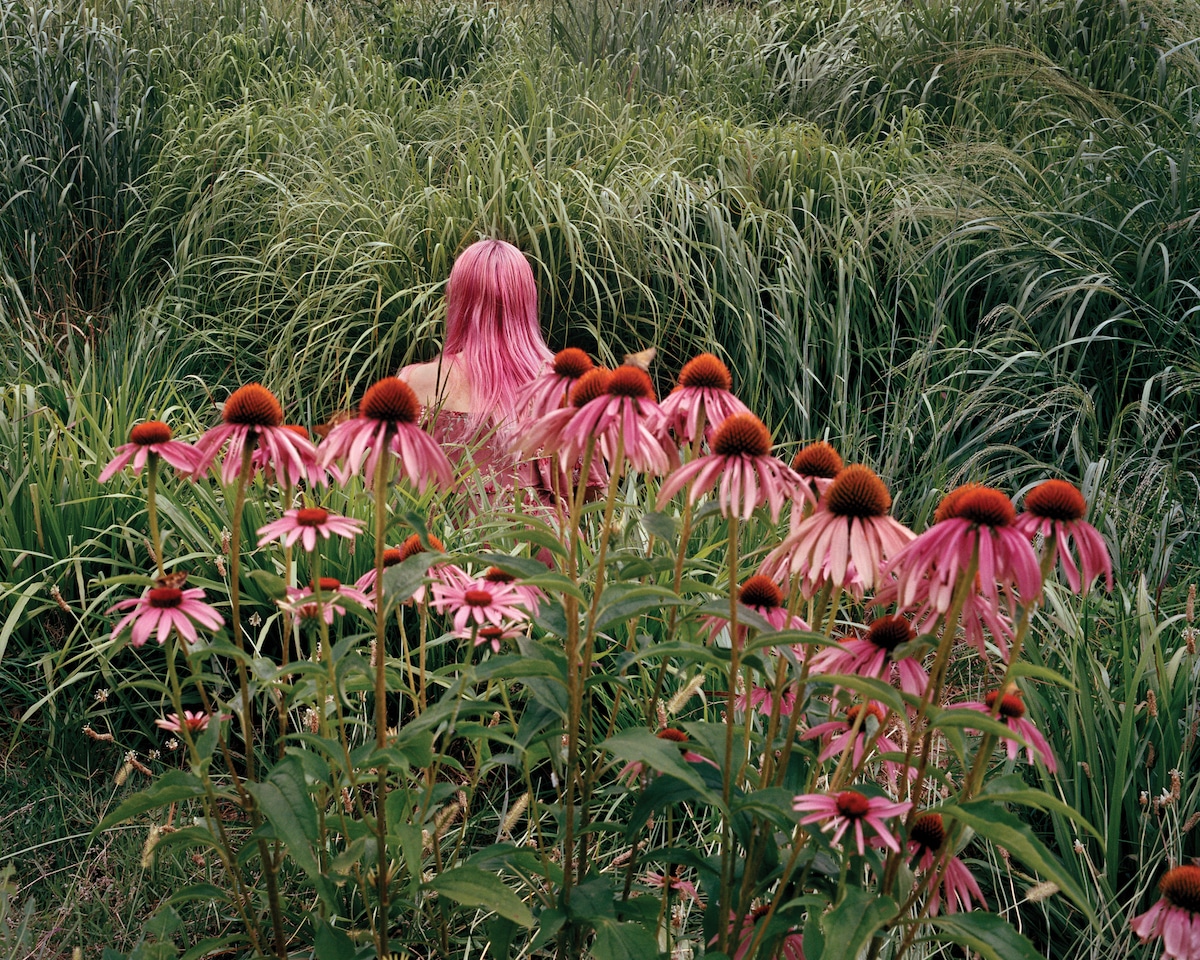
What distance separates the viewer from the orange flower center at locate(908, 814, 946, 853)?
115cm

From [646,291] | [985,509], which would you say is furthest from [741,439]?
[646,291]

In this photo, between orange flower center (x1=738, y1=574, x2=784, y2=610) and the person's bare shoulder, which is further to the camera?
the person's bare shoulder

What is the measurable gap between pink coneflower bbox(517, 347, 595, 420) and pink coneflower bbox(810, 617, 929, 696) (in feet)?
1.36

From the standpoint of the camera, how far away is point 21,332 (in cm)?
385

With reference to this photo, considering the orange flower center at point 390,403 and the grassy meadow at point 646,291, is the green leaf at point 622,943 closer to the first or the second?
the grassy meadow at point 646,291

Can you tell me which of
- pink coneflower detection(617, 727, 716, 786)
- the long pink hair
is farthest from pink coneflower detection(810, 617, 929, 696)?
the long pink hair

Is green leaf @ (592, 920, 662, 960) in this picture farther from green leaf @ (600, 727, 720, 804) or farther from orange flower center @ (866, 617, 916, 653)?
orange flower center @ (866, 617, 916, 653)

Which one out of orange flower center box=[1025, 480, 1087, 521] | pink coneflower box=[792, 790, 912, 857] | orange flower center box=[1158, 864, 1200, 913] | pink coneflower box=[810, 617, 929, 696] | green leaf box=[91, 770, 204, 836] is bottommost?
green leaf box=[91, 770, 204, 836]

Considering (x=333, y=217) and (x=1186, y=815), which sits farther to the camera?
(x=333, y=217)

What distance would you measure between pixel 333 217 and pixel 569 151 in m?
1.16

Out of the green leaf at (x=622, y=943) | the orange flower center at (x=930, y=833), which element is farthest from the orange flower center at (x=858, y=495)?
the green leaf at (x=622, y=943)

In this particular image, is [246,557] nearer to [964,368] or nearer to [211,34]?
[964,368]

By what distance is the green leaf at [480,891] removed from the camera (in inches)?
43.7

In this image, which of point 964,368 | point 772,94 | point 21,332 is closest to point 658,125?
point 772,94
